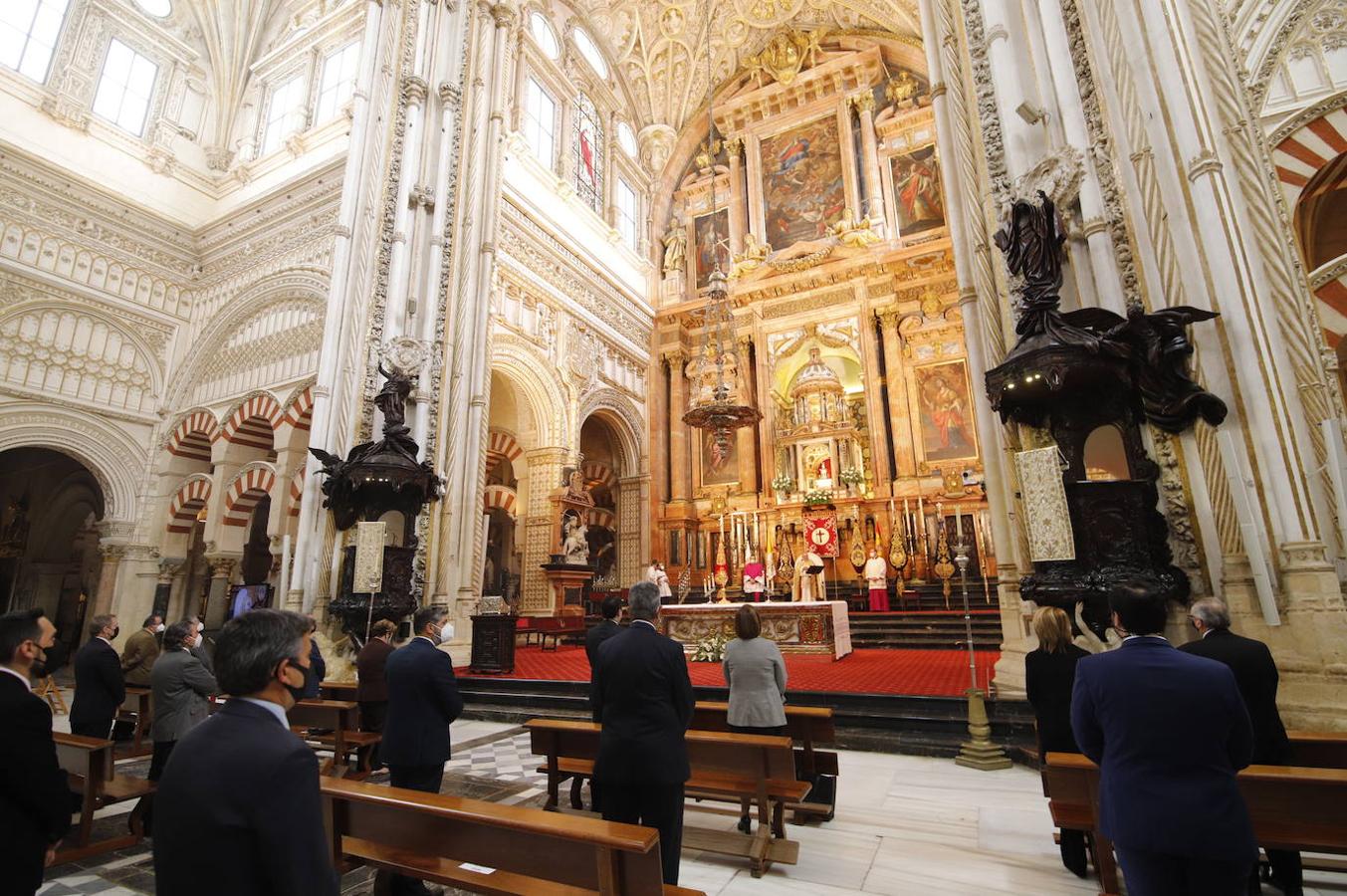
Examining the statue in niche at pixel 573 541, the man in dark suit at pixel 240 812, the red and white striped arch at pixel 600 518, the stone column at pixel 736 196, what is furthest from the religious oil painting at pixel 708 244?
the man in dark suit at pixel 240 812

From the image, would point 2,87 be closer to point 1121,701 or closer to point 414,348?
point 414,348

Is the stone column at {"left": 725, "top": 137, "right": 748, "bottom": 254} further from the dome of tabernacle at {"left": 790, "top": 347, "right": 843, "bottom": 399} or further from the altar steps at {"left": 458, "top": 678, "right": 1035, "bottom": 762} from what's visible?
the altar steps at {"left": 458, "top": 678, "right": 1035, "bottom": 762}

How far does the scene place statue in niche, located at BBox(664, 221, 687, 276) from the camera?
18.8 metres

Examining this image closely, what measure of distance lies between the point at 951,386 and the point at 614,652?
14734mm

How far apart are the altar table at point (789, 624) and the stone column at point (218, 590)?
→ 8094 millimetres

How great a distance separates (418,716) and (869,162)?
17.9 metres

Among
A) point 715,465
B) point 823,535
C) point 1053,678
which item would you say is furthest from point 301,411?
point 1053,678

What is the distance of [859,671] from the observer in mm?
7566

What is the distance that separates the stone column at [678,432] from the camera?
17.0 meters

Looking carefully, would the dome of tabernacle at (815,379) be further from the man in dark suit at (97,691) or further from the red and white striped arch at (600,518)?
the man in dark suit at (97,691)

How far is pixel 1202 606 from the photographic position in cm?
275

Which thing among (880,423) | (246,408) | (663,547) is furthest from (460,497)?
(880,423)

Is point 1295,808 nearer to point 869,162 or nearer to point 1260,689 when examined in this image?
point 1260,689

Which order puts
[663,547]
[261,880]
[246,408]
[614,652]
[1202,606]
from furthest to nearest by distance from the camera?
[663,547]
[246,408]
[1202,606]
[614,652]
[261,880]
